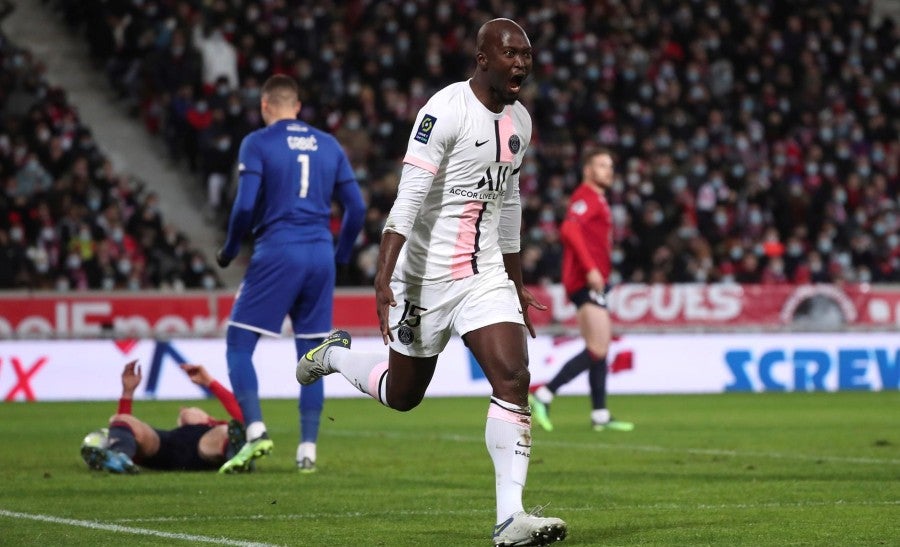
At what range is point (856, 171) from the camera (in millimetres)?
27719

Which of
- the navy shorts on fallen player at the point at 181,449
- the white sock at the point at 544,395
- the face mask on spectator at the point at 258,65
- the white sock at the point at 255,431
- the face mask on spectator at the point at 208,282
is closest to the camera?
the white sock at the point at 255,431

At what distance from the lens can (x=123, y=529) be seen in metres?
6.85

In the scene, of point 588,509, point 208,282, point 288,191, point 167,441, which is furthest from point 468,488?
point 208,282

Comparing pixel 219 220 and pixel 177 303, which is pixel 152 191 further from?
pixel 177 303

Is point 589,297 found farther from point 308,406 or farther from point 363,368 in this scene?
point 363,368

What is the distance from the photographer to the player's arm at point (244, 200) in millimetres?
9453

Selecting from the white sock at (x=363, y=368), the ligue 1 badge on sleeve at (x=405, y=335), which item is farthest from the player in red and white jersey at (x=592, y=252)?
the ligue 1 badge on sleeve at (x=405, y=335)

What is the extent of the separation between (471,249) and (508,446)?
2.87 feet

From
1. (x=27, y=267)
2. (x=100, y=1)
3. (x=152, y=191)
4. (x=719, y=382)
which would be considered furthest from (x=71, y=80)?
(x=719, y=382)

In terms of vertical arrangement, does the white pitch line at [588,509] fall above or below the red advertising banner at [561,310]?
below

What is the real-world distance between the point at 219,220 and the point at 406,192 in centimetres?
1838

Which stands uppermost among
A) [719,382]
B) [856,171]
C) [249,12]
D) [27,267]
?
[249,12]

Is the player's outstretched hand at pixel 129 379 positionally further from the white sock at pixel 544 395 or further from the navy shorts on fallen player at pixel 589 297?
the white sock at pixel 544 395

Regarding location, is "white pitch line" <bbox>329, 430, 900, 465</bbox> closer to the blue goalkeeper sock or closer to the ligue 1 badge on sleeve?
the blue goalkeeper sock
